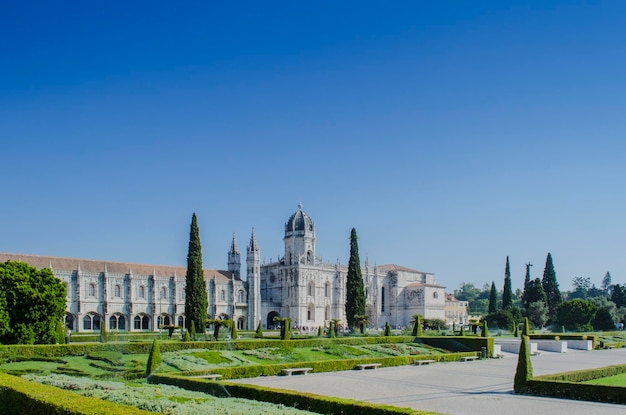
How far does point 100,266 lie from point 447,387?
45537mm

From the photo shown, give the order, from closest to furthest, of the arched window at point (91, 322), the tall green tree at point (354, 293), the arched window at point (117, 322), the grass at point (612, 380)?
the grass at point (612, 380), the tall green tree at point (354, 293), the arched window at point (91, 322), the arched window at point (117, 322)


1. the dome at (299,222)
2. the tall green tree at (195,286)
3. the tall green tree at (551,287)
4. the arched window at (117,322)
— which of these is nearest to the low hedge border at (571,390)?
the tall green tree at (195,286)

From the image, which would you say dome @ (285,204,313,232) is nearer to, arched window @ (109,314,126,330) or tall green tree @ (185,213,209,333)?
arched window @ (109,314,126,330)

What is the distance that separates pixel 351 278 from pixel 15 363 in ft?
125

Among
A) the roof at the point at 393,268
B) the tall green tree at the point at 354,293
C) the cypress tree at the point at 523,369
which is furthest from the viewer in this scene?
the roof at the point at 393,268

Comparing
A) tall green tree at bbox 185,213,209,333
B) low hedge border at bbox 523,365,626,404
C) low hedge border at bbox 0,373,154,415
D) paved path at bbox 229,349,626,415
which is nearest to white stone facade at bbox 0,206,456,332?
tall green tree at bbox 185,213,209,333

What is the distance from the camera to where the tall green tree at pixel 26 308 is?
30.1 metres

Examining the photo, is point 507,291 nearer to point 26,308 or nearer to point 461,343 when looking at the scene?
point 461,343

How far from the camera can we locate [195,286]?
1836 inches

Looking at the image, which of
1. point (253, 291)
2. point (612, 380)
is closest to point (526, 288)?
point (253, 291)

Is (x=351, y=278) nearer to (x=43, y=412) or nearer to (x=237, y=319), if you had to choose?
(x=237, y=319)

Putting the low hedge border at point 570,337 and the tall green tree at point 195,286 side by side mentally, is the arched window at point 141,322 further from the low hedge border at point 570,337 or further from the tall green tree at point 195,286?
the low hedge border at point 570,337

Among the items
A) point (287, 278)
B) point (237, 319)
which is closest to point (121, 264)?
point (237, 319)

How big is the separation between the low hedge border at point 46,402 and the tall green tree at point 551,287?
7354 centimetres
